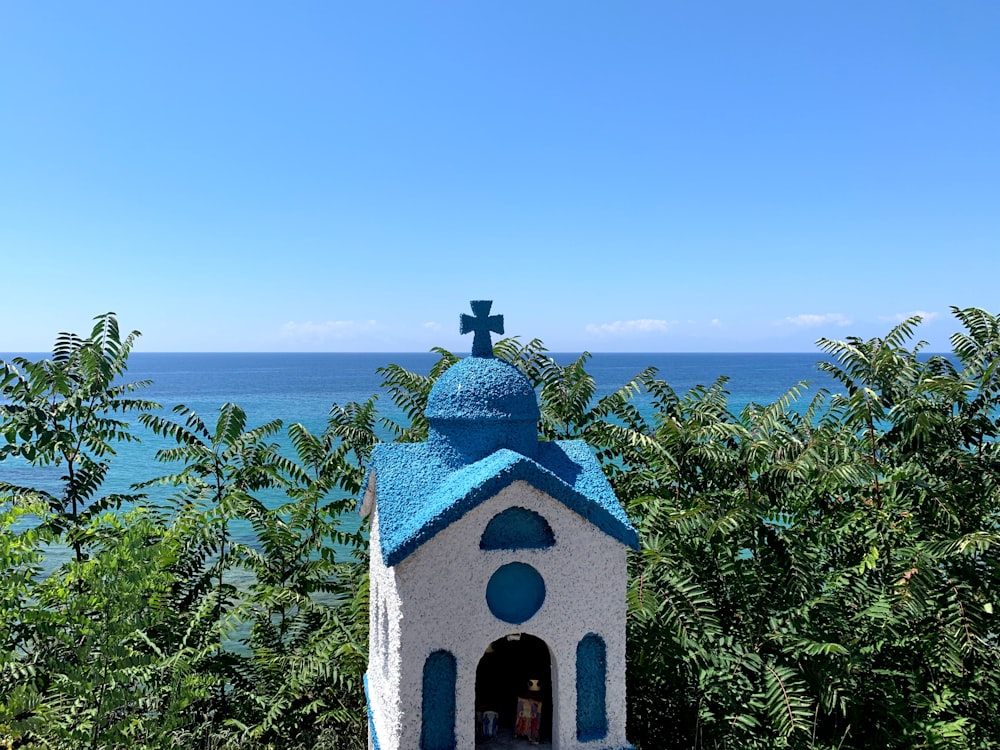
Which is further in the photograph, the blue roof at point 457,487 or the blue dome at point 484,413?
the blue dome at point 484,413

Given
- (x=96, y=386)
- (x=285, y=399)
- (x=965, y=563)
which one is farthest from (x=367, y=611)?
(x=285, y=399)

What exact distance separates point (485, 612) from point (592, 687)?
46.5 inches

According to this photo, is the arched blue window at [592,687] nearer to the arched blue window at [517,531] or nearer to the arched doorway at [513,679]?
the arched doorway at [513,679]

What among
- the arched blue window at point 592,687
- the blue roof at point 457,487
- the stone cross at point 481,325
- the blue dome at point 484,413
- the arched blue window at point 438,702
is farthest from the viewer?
the stone cross at point 481,325

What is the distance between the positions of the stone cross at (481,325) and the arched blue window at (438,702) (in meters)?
2.70

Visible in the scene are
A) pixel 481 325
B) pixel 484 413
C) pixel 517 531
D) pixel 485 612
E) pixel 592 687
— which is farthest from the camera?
pixel 481 325

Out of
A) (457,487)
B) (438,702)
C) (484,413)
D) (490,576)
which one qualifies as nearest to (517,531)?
(490,576)

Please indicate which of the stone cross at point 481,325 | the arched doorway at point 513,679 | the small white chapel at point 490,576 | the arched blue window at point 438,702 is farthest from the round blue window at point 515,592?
the stone cross at point 481,325

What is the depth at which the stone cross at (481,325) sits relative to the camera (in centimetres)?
639

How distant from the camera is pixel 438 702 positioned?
5.29m

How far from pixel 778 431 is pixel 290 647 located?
6.95 meters

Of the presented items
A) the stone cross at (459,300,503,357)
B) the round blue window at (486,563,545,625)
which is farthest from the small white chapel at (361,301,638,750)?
the stone cross at (459,300,503,357)

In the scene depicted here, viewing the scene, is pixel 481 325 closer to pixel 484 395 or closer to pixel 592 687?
pixel 484 395

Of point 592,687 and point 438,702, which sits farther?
point 592,687
